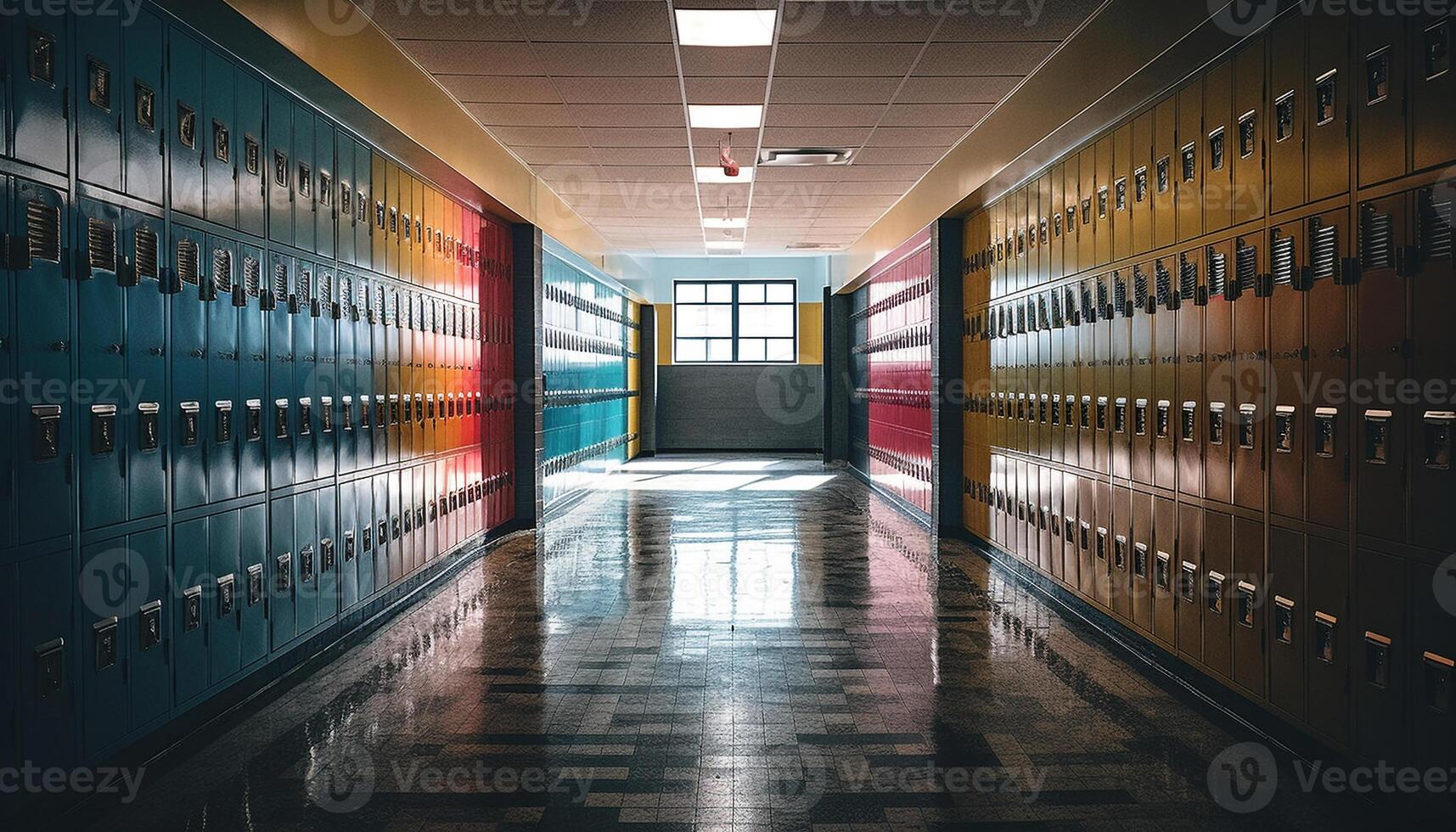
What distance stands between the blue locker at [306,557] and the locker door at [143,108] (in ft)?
5.31

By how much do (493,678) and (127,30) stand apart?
2.70 meters

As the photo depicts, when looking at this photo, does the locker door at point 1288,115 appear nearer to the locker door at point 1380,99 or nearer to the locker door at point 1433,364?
the locker door at point 1380,99

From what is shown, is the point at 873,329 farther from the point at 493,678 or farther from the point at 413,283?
the point at 493,678

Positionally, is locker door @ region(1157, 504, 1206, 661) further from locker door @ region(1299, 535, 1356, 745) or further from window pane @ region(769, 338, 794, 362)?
window pane @ region(769, 338, 794, 362)

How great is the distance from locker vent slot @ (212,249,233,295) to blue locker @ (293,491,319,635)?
104 cm

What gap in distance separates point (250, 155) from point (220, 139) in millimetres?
240

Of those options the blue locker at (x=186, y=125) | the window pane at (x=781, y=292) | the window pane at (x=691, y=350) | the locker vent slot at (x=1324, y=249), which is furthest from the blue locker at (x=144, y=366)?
the window pane at (x=781, y=292)

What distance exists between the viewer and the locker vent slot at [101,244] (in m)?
3.03

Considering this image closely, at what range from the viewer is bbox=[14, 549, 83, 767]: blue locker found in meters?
2.76

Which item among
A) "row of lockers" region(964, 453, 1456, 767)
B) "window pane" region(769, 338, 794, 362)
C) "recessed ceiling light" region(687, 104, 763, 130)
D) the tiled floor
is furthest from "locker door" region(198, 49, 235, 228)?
"window pane" region(769, 338, 794, 362)

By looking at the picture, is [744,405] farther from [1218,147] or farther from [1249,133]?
[1249,133]

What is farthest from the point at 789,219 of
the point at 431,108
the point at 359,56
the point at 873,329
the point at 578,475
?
the point at 359,56

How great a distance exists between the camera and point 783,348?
18.2m

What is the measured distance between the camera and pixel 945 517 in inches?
333
